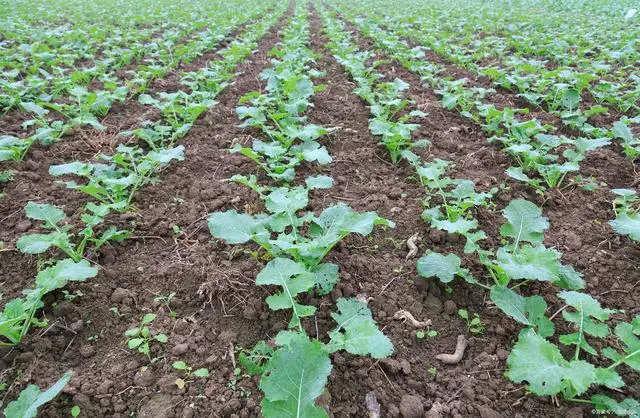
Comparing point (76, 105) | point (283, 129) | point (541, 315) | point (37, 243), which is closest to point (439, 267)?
point (541, 315)

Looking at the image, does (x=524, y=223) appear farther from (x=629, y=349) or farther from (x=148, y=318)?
(x=148, y=318)

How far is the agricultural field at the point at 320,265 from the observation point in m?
1.50

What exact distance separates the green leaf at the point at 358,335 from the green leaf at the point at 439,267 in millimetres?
397

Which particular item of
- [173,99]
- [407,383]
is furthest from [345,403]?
[173,99]

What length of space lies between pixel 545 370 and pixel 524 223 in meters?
0.95

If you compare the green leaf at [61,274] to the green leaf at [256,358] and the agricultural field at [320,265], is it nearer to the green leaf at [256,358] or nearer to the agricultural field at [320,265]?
the agricultural field at [320,265]

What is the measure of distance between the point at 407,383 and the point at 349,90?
3893 millimetres

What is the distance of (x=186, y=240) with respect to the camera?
2352 millimetres

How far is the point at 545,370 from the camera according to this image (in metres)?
1.37

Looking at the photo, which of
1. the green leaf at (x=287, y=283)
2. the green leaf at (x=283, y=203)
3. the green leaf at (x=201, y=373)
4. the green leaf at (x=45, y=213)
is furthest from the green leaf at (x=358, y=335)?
the green leaf at (x=45, y=213)

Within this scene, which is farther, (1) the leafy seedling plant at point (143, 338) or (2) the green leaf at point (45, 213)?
(2) the green leaf at point (45, 213)

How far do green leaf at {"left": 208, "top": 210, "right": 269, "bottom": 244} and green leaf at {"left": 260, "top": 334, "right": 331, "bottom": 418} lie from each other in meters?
0.70

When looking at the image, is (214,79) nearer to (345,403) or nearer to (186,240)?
(186,240)

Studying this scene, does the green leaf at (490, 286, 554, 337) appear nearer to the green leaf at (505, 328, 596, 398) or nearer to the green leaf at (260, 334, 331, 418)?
the green leaf at (505, 328, 596, 398)
